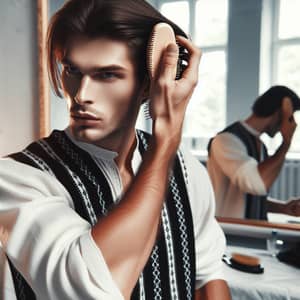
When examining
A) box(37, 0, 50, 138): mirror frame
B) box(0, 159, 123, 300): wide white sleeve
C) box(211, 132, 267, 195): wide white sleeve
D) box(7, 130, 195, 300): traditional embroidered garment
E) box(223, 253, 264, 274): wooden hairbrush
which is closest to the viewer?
box(0, 159, 123, 300): wide white sleeve

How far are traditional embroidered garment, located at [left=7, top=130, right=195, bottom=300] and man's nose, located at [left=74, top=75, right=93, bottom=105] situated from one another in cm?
10

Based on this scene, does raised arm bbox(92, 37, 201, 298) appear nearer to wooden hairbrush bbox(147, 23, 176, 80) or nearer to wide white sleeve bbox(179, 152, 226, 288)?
wooden hairbrush bbox(147, 23, 176, 80)

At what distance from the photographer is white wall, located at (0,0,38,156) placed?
1.54m

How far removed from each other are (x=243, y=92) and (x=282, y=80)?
0.13 meters

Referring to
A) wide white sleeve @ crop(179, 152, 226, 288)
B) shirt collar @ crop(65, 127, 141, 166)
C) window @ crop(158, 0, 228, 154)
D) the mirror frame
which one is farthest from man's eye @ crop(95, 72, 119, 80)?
the mirror frame

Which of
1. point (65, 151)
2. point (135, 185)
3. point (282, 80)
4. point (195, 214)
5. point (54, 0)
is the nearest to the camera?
point (135, 185)

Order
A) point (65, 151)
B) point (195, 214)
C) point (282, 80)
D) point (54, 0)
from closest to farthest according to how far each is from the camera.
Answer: point (65, 151) → point (195, 214) → point (282, 80) → point (54, 0)

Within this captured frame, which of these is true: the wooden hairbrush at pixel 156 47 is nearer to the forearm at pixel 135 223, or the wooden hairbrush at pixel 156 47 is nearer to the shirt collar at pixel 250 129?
the forearm at pixel 135 223

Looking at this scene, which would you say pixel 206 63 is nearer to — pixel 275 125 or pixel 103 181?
pixel 275 125

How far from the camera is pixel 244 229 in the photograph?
4.26 feet

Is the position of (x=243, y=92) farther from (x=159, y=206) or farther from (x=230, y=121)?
(x=159, y=206)

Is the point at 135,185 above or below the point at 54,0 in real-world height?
below

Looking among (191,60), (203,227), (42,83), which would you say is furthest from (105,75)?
(42,83)

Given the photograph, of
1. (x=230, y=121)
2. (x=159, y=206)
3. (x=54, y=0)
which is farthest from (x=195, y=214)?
(x=54, y=0)
